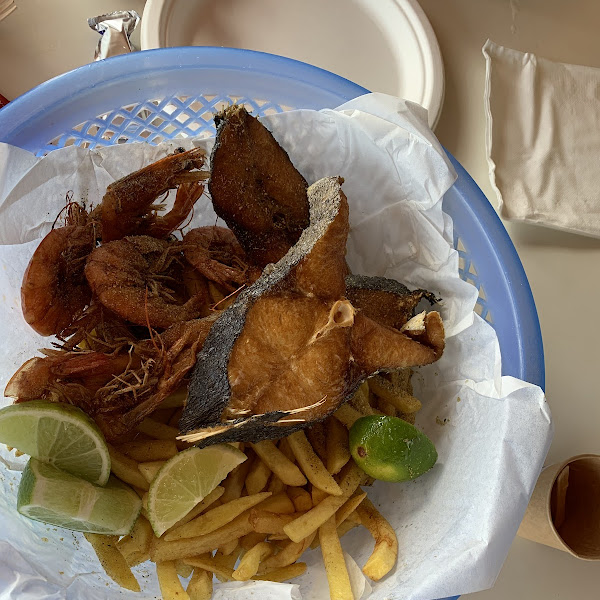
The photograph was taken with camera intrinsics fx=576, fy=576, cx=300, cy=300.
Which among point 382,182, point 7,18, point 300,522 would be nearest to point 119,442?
point 300,522

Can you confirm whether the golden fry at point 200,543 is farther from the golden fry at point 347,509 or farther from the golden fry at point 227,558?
the golden fry at point 347,509

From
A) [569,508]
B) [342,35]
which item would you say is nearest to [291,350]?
[569,508]

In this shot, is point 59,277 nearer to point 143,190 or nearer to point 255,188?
point 143,190

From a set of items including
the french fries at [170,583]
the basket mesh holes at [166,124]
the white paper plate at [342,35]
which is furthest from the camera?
the white paper plate at [342,35]

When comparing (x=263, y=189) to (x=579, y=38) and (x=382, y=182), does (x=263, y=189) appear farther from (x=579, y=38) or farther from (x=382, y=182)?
(x=579, y=38)

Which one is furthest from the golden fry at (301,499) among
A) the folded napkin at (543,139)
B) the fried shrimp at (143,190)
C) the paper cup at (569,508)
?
the folded napkin at (543,139)

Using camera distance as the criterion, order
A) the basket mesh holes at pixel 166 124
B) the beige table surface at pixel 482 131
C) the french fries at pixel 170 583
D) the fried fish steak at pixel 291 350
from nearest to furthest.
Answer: the fried fish steak at pixel 291 350 < the french fries at pixel 170 583 < the basket mesh holes at pixel 166 124 < the beige table surface at pixel 482 131
